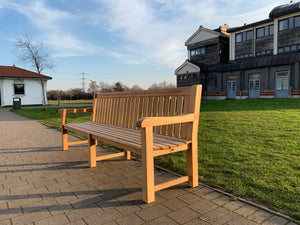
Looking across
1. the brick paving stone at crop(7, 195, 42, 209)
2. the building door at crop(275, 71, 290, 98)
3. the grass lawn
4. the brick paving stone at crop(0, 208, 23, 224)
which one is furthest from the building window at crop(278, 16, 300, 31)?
the brick paving stone at crop(0, 208, 23, 224)

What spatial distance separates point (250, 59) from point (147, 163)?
27522 millimetres

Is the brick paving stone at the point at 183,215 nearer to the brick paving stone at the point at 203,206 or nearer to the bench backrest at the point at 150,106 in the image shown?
the brick paving stone at the point at 203,206

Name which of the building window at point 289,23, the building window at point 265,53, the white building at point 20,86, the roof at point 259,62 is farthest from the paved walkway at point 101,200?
the white building at point 20,86

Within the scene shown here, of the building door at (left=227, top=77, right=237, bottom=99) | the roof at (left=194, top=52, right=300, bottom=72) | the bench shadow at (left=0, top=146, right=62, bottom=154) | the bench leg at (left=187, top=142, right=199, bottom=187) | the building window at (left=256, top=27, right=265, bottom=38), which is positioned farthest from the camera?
the building door at (left=227, top=77, right=237, bottom=99)

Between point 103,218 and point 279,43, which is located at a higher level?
point 279,43

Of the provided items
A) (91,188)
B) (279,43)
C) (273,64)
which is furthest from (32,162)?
(279,43)

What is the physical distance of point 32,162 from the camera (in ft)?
13.8

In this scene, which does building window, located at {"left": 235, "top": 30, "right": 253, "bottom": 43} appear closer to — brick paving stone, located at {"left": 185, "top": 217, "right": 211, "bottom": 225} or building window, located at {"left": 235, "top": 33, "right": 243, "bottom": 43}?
building window, located at {"left": 235, "top": 33, "right": 243, "bottom": 43}

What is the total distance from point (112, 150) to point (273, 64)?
23.0 metres

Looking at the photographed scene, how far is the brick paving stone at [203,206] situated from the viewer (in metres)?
2.30

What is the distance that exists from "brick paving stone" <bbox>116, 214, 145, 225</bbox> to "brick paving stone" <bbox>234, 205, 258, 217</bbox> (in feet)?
3.15

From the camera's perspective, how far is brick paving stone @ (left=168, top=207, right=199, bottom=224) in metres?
2.14

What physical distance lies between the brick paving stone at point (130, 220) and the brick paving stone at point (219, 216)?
62cm

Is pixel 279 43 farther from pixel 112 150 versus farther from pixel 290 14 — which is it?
pixel 112 150
